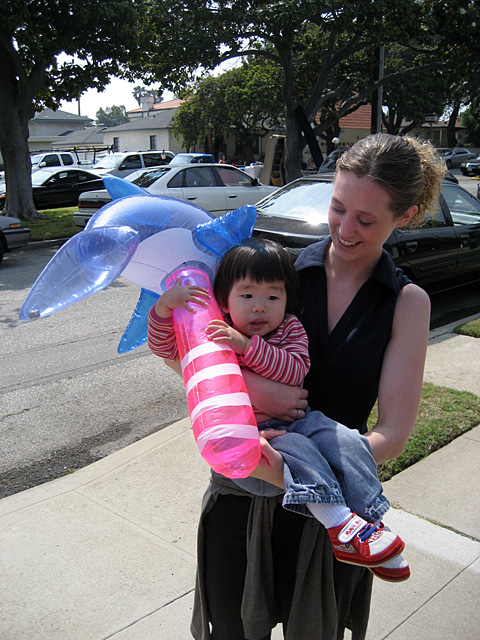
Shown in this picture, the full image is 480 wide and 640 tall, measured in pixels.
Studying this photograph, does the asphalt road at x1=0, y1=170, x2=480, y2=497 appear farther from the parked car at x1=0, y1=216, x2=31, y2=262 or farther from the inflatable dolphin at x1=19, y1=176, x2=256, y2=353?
the parked car at x1=0, y1=216, x2=31, y2=262

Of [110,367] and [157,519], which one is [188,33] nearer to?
[110,367]

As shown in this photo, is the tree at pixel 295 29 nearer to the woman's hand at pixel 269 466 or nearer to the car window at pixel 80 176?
the car window at pixel 80 176

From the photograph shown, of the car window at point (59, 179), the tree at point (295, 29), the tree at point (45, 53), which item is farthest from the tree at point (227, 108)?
the tree at point (45, 53)

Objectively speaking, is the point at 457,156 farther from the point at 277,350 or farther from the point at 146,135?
the point at 277,350

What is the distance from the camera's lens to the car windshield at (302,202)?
693 centimetres

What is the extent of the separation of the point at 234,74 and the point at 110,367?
4135 centimetres

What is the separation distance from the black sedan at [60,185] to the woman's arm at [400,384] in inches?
722

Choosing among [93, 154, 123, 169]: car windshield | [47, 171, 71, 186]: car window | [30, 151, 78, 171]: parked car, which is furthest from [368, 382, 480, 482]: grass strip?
[30, 151, 78, 171]: parked car

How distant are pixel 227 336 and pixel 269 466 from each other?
342mm

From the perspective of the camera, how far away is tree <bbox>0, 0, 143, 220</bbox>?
13375mm

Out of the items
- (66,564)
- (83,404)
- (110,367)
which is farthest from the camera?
(110,367)

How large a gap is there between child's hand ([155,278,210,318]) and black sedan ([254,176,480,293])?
15.7 ft

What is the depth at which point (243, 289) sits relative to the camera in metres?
1.71

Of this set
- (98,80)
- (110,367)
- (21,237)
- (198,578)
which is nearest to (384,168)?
(198,578)
